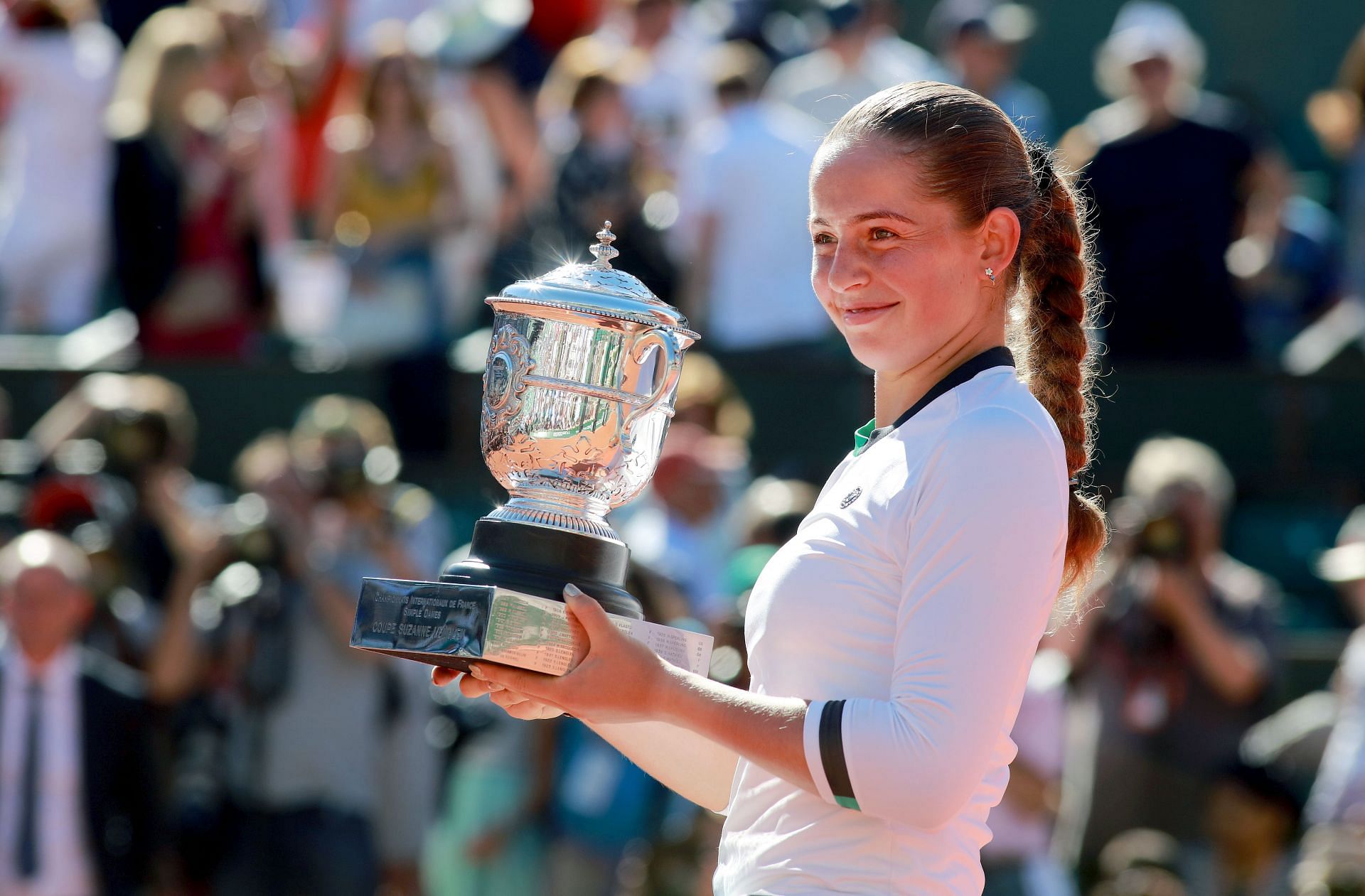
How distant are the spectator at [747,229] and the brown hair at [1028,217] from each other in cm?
506

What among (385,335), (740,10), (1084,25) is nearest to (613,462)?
(385,335)

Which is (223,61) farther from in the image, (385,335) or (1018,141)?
(1018,141)

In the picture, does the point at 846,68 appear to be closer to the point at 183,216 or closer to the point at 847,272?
the point at 183,216

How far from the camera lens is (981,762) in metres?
1.95

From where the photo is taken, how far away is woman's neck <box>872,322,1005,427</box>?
7.16 feet

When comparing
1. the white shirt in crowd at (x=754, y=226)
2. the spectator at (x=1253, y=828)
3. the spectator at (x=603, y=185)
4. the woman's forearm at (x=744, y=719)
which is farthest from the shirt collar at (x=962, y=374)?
the spectator at (x=603, y=185)

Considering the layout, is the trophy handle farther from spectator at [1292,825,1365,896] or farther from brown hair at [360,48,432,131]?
brown hair at [360,48,432,131]

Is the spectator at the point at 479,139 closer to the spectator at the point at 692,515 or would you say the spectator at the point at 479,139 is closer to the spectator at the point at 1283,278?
the spectator at the point at 692,515

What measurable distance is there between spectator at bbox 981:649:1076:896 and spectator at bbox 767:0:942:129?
339cm

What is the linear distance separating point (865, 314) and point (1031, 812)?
11.2 feet

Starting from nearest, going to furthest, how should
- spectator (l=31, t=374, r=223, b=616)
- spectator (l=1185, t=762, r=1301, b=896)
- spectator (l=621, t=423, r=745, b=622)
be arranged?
spectator (l=1185, t=762, r=1301, b=896), spectator (l=621, t=423, r=745, b=622), spectator (l=31, t=374, r=223, b=616)

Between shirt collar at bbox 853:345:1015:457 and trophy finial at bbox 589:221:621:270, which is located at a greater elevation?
trophy finial at bbox 589:221:621:270

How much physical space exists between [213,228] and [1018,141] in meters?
5.95

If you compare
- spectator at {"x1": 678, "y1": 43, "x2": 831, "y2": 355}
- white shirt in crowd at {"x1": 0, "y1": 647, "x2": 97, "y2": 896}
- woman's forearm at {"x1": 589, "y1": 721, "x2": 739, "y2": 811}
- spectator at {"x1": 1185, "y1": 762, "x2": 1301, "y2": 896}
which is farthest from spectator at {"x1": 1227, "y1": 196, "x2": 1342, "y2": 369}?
woman's forearm at {"x1": 589, "y1": 721, "x2": 739, "y2": 811}
